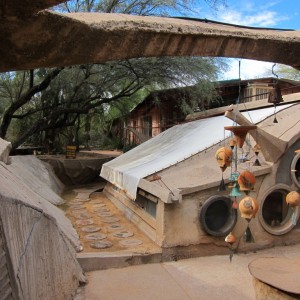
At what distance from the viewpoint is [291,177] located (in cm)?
797

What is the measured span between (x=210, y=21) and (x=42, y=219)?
333 cm

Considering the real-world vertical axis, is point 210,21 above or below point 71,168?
above

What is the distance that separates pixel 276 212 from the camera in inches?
334

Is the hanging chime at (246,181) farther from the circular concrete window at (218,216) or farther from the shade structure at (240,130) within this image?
the circular concrete window at (218,216)

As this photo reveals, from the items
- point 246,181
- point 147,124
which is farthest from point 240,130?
point 147,124

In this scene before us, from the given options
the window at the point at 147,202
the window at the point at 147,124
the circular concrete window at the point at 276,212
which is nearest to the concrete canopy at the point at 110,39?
the window at the point at 147,202

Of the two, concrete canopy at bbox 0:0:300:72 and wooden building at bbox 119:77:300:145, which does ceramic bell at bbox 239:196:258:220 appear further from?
wooden building at bbox 119:77:300:145

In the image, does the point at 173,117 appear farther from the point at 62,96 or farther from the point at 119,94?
the point at 62,96

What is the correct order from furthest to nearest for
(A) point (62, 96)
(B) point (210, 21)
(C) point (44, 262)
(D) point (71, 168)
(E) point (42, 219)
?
(A) point (62, 96)
(D) point (71, 168)
(E) point (42, 219)
(C) point (44, 262)
(B) point (210, 21)

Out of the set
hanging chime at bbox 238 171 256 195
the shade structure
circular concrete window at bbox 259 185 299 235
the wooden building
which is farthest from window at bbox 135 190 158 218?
the wooden building

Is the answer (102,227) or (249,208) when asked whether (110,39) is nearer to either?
(249,208)

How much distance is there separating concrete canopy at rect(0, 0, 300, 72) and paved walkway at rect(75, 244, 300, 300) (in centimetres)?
409

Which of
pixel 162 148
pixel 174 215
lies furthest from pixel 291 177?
pixel 162 148

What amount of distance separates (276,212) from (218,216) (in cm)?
180
